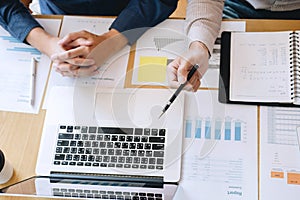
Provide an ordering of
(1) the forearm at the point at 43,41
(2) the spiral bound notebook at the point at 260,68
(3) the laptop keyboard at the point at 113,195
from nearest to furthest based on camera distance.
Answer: (3) the laptop keyboard at the point at 113,195, (2) the spiral bound notebook at the point at 260,68, (1) the forearm at the point at 43,41

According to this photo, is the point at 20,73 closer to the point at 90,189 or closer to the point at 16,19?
the point at 16,19

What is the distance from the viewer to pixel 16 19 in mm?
1010

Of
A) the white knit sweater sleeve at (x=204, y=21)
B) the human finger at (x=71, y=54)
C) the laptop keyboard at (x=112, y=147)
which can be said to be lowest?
the laptop keyboard at (x=112, y=147)

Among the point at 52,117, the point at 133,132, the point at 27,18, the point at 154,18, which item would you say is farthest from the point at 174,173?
the point at 27,18

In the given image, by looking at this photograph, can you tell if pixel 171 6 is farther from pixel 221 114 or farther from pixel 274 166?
pixel 274 166

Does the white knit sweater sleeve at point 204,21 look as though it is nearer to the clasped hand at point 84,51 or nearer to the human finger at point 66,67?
the clasped hand at point 84,51

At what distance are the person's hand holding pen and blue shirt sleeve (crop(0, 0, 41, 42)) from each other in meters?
0.38

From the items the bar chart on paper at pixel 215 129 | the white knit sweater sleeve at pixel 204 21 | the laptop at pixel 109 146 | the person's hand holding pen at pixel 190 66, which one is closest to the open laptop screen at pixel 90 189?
the laptop at pixel 109 146

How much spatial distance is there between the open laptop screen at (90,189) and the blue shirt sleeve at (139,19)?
0.39 metres

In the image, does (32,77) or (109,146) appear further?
(32,77)

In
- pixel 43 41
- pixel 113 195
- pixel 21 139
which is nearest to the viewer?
pixel 113 195

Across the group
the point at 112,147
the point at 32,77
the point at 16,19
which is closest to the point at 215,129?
the point at 112,147

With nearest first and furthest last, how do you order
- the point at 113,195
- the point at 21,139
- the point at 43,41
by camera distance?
the point at 113,195 < the point at 21,139 < the point at 43,41

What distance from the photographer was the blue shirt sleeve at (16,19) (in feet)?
3.29
